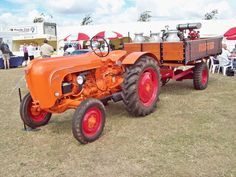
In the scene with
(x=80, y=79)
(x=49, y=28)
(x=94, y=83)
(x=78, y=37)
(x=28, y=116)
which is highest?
(x=49, y=28)

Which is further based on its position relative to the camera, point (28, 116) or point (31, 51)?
point (31, 51)

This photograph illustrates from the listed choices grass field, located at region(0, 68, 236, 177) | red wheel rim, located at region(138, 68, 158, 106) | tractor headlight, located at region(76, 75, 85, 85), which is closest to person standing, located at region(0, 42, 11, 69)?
grass field, located at region(0, 68, 236, 177)

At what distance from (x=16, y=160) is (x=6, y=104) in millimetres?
3417

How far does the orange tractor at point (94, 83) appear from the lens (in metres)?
4.12

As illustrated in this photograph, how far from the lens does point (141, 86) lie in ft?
17.1

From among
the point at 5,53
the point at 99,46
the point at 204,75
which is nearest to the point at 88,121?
the point at 99,46

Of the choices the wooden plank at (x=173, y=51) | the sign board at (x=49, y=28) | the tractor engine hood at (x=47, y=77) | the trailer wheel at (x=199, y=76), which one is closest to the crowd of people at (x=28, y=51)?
the trailer wheel at (x=199, y=76)

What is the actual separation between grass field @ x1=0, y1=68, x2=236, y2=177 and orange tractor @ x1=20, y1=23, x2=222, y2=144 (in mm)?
262

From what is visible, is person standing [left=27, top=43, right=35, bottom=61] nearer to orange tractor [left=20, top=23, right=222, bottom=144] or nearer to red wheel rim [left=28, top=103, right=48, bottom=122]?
orange tractor [left=20, top=23, right=222, bottom=144]

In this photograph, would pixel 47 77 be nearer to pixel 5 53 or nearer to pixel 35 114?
pixel 35 114

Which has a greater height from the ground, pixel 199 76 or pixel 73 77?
pixel 73 77

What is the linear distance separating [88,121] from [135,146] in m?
0.73

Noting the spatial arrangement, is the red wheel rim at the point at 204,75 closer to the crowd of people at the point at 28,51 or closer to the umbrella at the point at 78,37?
the crowd of people at the point at 28,51

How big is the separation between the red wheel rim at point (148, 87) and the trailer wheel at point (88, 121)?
1118 mm
